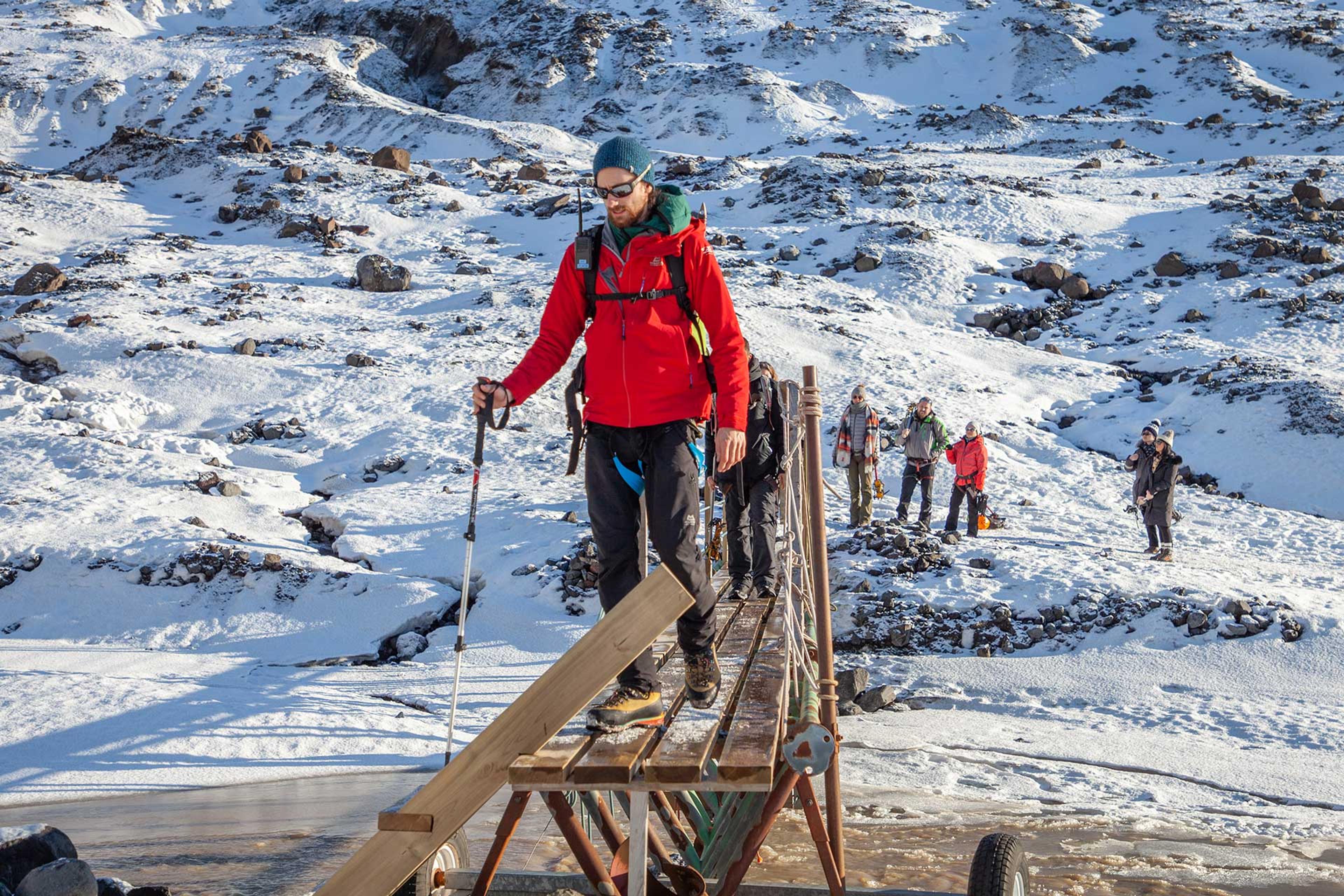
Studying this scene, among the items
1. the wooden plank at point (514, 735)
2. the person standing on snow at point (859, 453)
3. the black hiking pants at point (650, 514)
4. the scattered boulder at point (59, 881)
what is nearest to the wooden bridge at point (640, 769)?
the wooden plank at point (514, 735)

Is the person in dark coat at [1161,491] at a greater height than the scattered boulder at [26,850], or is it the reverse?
the scattered boulder at [26,850]

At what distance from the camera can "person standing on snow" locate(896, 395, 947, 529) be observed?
12562mm

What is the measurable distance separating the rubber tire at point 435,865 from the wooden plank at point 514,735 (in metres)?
0.45

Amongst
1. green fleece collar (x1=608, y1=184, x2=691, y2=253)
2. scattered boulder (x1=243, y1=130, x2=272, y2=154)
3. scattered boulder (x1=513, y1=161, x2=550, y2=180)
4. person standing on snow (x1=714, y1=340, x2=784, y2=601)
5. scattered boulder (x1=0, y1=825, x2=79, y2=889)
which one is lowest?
scattered boulder (x1=0, y1=825, x2=79, y2=889)

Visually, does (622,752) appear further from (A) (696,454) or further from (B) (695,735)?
(A) (696,454)

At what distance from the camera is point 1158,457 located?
1168 cm

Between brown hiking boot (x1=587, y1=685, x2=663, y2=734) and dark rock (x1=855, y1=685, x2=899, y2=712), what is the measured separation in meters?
4.73

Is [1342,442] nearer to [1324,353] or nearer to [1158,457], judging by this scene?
[1324,353]

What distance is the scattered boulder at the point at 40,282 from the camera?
2189 centimetres

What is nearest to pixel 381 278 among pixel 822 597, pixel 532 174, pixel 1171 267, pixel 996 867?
pixel 532 174

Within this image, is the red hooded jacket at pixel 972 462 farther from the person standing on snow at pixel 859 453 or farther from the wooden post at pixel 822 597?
the wooden post at pixel 822 597

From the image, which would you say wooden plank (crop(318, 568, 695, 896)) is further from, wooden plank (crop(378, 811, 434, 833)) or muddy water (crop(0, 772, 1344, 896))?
muddy water (crop(0, 772, 1344, 896))

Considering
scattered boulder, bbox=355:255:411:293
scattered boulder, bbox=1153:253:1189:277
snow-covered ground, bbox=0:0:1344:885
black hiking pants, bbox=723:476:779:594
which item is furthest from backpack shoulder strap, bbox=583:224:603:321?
scattered boulder, bbox=1153:253:1189:277

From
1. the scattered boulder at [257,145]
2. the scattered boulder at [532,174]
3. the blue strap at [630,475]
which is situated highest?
the scattered boulder at [257,145]
